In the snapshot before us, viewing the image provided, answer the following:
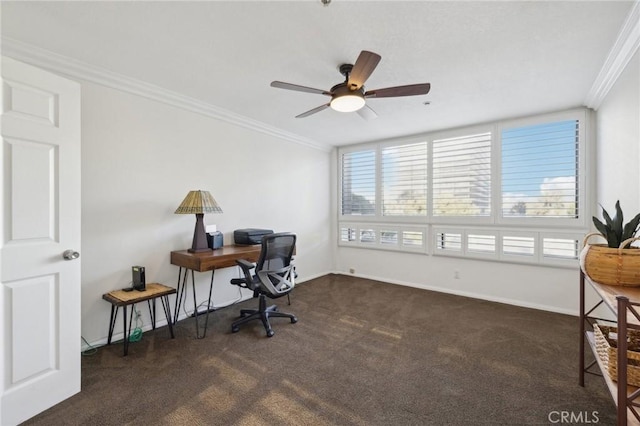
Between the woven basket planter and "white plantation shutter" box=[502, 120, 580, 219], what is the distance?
248 cm

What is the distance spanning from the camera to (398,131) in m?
4.41

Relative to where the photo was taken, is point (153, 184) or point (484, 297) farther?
point (484, 297)

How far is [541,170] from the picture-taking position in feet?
11.6

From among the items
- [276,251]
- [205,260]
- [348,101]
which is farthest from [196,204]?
[348,101]

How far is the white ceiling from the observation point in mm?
1721

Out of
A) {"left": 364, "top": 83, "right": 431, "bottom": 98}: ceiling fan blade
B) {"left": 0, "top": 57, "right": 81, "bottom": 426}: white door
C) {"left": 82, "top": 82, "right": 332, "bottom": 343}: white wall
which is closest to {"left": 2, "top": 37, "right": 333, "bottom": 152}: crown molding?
{"left": 82, "top": 82, "right": 332, "bottom": 343}: white wall

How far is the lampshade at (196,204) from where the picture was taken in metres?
2.89

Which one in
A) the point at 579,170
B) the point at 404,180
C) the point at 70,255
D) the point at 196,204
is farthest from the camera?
the point at 404,180

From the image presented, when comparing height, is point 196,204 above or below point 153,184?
below

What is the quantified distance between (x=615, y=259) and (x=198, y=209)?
3169mm

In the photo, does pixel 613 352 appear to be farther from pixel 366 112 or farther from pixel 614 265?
pixel 366 112

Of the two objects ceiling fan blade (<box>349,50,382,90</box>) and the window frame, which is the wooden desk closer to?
ceiling fan blade (<box>349,50,382,90</box>)

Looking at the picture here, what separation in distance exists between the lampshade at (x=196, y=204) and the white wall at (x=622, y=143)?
12.1ft

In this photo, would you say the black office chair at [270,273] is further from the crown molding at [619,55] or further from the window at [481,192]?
the crown molding at [619,55]
